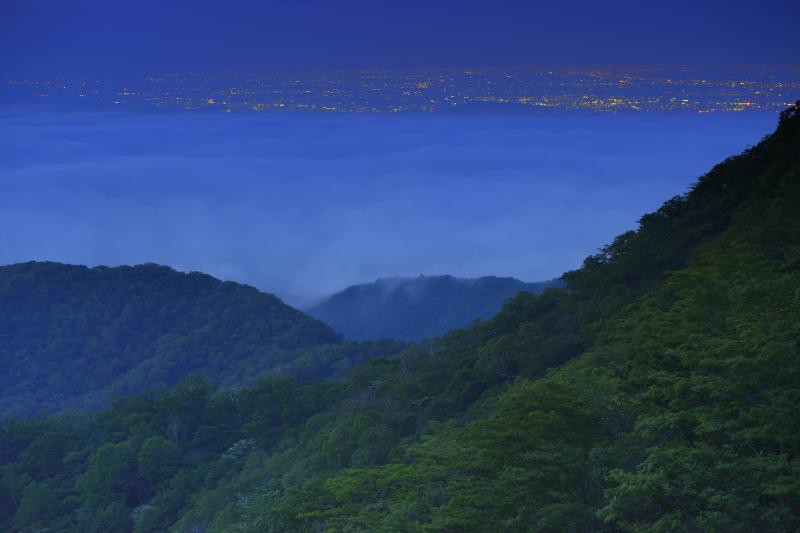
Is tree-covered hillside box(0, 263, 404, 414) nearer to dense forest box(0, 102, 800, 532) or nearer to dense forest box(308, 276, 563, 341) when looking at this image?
dense forest box(308, 276, 563, 341)

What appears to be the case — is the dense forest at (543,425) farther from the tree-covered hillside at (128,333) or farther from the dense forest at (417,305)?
the dense forest at (417,305)

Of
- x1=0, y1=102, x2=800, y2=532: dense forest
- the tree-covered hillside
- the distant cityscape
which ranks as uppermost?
the distant cityscape

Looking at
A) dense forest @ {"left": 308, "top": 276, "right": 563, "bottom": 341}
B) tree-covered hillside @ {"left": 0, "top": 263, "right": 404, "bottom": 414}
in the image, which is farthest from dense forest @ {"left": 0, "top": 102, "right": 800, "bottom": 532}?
dense forest @ {"left": 308, "top": 276, "right": 563, "bottom": 341}

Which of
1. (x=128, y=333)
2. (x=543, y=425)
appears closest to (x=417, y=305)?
(x=128, y=333)

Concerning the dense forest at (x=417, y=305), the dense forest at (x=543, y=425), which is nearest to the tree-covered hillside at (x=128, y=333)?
the dense forest at (x=417, y=305)

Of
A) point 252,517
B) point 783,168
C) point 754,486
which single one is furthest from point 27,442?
point 754,486

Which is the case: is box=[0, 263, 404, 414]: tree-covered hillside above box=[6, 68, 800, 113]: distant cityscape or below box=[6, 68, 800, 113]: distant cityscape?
below

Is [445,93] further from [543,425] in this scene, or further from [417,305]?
[543,425]
